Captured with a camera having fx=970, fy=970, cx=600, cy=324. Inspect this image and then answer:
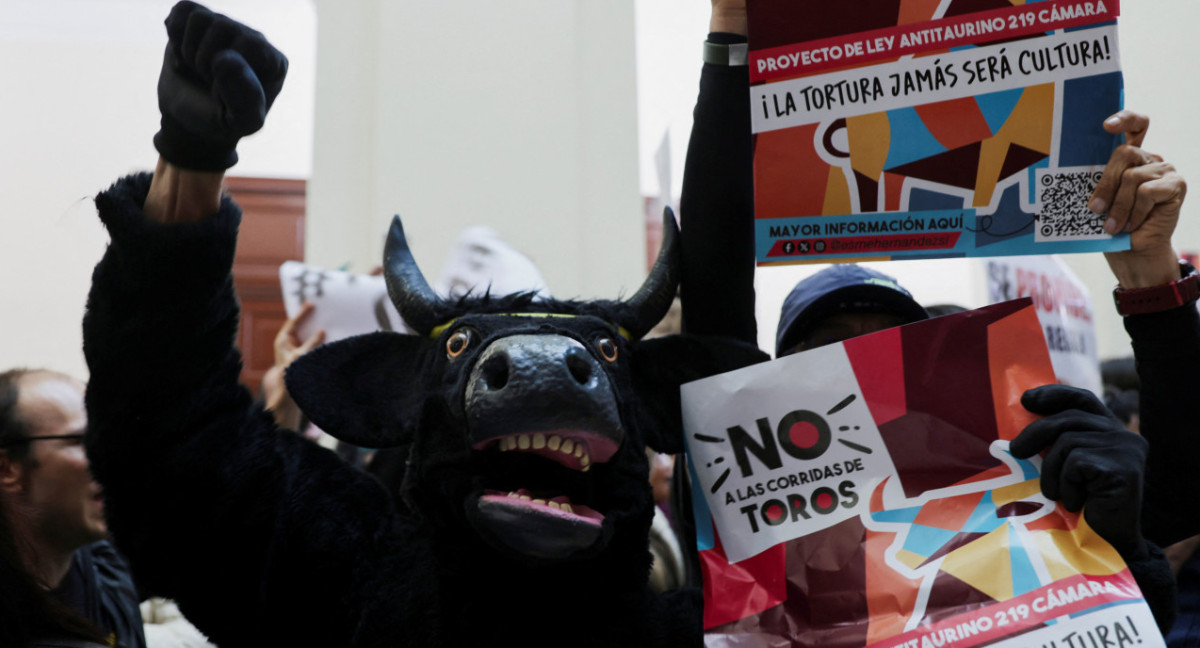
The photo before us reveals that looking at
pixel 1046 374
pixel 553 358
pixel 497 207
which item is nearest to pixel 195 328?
pixel 553 358

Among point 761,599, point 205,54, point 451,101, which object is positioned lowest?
point 761,599

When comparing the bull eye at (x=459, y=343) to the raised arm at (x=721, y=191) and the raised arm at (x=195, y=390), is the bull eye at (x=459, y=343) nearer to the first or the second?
the raised arm at (x=195, y=390)

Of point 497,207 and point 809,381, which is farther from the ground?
point 497,207

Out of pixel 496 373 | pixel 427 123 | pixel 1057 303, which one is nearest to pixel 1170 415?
pixel 496 373

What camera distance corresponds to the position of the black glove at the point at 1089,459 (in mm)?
1114

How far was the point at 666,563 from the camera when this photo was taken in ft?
7.38

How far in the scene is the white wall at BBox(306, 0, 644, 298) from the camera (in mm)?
3564

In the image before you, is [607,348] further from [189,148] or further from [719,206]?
[189,148]

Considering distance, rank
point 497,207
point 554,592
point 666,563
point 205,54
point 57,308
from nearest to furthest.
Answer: point 205,54 → point 554,592 → point 666,563 → point 497,207 → point 57,308

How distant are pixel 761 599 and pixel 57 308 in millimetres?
3709

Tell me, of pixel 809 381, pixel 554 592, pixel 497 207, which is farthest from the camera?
pixel 497 207

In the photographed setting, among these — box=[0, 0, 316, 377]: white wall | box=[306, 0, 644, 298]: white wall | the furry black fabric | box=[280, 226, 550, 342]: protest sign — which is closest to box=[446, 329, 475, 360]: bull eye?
the furry black fabric

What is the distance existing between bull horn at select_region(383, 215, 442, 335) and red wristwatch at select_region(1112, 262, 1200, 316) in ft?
3.08

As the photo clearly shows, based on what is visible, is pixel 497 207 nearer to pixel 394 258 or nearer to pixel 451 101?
pixel 451 101
